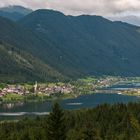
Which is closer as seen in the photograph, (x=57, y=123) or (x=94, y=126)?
(x=57, y=123)

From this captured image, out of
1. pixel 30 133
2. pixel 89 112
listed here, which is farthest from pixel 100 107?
pixel 30 133

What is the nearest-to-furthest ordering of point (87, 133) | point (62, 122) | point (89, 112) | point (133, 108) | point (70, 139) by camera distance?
point (87, 133)
point (62, 122)
point (70, 139)
point (133, 108)
point (89, 112)

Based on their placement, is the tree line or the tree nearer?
the tree

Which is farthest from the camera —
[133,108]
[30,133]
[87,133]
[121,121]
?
[133,108]

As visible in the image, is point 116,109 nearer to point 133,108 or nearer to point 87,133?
point 133,108

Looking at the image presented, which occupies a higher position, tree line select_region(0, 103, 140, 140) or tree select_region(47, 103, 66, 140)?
tree select_region(47, 103, 66, 140)

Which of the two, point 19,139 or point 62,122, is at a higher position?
point 62,122

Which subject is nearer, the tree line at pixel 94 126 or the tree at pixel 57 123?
the tree at pixel 57 123

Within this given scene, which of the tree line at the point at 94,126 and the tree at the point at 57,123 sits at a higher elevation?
the tree at the point at 57,123

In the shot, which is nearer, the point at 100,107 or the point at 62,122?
the point at 62,122

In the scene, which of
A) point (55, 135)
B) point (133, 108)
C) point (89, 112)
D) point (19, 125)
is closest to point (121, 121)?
point (133, 108)
